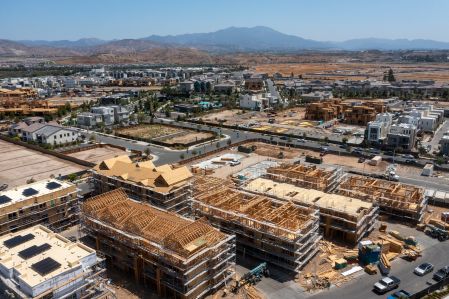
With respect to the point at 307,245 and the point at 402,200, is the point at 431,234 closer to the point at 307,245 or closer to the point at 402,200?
the point at 402,200

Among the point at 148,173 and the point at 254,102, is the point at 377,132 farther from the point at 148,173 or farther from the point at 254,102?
the point at 148,173

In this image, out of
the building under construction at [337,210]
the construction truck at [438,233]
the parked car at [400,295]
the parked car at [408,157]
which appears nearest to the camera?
the parked car at [400,295]

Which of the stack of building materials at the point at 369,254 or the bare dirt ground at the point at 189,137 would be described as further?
the bare dirt ground at the point at 189,137

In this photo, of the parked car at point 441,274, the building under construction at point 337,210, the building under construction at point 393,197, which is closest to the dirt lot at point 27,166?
the building under construction at point 337,210

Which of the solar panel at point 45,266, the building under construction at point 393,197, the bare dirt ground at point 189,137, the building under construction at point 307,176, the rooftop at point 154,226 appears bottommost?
the bare dirt ground at point 189,137

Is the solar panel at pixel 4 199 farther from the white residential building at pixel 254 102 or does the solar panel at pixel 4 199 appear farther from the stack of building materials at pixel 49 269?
the white residential building at pixel 254 102

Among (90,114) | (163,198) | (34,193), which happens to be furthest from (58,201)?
(90,114)

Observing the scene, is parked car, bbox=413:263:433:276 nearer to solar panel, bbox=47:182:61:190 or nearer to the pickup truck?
the pickup truck
